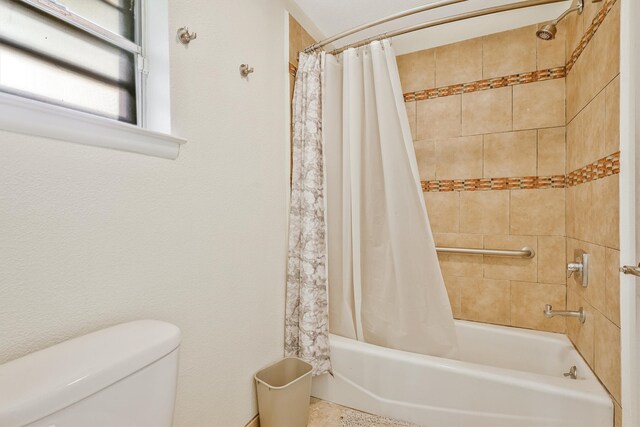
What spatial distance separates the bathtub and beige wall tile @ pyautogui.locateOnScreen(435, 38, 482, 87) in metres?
1.61

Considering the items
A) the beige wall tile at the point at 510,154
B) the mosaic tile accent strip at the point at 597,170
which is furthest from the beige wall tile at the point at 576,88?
the mosaic tile accent strip at the point at 597,170

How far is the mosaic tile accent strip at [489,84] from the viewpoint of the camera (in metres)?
1.83

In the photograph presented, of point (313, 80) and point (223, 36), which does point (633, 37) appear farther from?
point (223, 36)

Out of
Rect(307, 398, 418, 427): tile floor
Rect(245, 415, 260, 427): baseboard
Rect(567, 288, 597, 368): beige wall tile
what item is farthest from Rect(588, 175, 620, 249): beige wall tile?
Rect(245, 415, 260, 427): baseboard

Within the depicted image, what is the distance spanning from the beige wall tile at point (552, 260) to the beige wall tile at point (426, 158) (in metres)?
0.76

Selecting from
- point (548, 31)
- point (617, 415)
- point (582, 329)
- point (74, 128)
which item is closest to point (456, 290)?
point (582, 329)

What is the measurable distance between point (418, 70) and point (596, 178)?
1.30 meters

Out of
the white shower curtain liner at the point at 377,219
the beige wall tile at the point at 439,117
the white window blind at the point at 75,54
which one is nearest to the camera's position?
the white window blind at the point at 75,54

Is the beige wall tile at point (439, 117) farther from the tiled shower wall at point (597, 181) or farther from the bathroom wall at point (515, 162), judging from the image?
the tiled shower wall at point (597, 181)

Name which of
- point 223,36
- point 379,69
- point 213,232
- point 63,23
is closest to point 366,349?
point 213,232

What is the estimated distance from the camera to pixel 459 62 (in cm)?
205

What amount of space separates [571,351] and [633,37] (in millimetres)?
1447

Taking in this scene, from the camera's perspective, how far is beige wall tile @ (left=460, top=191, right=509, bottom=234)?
1.96m

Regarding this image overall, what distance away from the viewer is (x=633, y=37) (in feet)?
3.34
